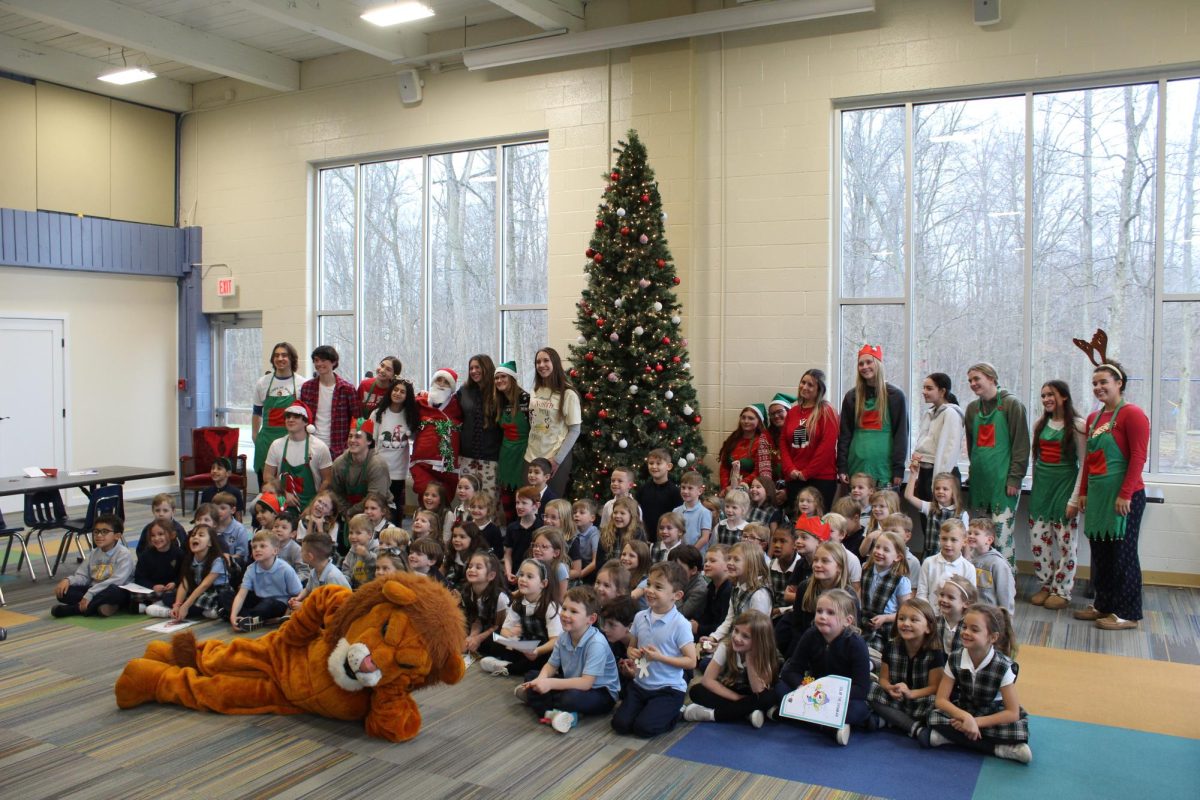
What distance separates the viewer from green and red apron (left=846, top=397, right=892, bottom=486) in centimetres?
728

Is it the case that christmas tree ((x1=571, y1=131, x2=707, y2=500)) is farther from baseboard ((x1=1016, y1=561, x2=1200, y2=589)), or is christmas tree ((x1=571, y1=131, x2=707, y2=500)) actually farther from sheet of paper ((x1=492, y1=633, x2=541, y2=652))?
baseboard ((x1=1016, y1=561, x2=1200, y2=589))

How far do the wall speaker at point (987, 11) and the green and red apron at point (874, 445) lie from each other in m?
3.05

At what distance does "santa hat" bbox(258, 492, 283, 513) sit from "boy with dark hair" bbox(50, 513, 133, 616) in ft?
3.12

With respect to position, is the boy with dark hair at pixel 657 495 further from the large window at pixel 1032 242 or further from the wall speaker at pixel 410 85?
the wall speaker at pixel 410 85

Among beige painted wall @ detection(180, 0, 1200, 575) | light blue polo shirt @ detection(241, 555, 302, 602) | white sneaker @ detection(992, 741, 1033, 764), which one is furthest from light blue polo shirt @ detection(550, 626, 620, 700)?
beige painted wall @ detection(180, 0, 1200, 575)

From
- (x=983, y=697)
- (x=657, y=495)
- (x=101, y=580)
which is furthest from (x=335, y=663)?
(x=657, y=495)

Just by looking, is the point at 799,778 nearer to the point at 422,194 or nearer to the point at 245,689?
the point at 245,689

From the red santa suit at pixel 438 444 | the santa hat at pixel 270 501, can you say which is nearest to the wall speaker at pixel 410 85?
the red santa suit at pixel 438 444

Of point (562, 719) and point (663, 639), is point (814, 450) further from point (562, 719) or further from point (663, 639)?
point (562, 719)

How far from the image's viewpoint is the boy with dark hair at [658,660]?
4.50m

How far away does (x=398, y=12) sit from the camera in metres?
8.31

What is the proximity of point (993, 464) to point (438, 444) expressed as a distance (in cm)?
429

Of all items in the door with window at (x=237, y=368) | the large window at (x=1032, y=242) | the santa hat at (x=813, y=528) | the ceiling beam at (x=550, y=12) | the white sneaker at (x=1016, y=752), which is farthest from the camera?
the door with window at (x=237, y=368)

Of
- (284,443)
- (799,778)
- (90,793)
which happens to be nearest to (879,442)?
(799,778)
